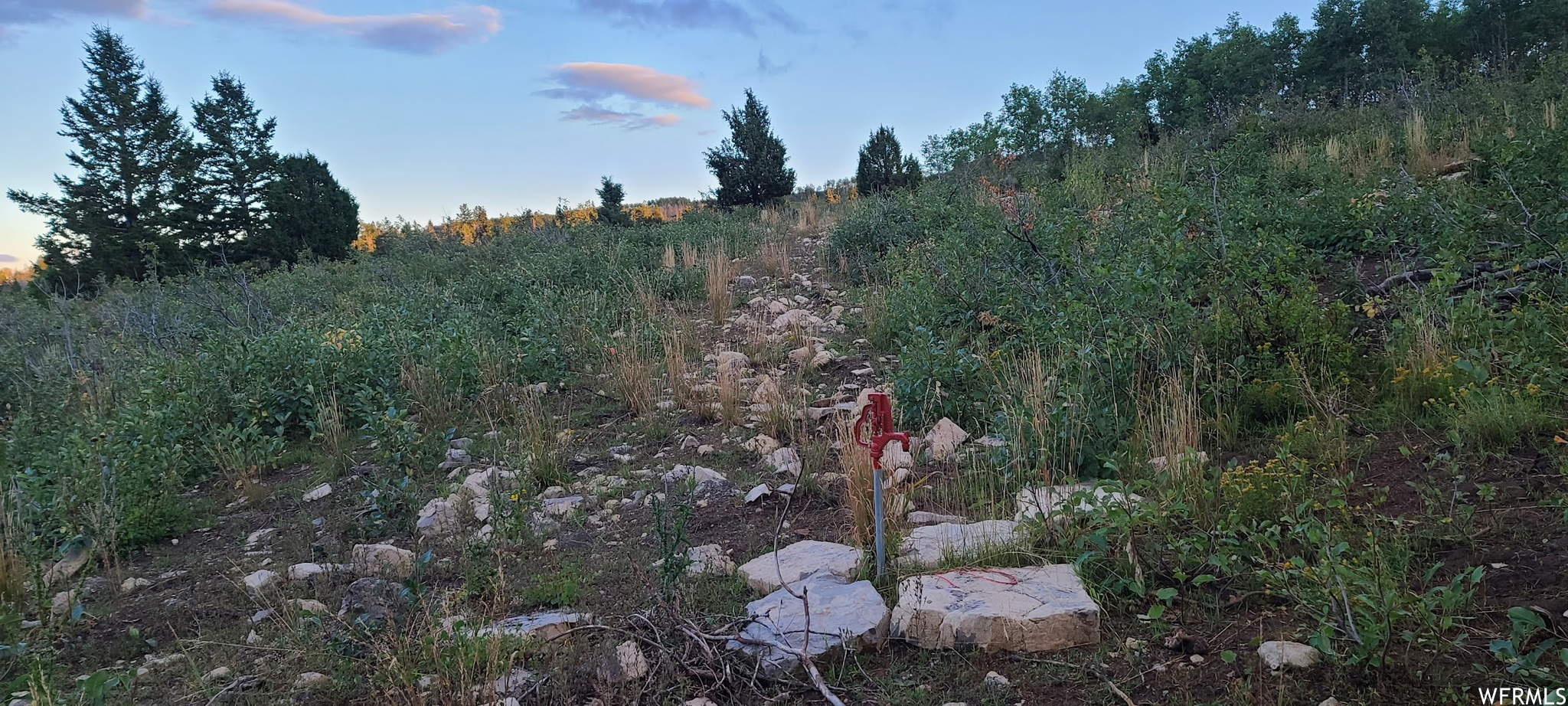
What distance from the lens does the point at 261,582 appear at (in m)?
3.16

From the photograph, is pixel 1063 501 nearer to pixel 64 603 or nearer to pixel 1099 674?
pixel 1099 674

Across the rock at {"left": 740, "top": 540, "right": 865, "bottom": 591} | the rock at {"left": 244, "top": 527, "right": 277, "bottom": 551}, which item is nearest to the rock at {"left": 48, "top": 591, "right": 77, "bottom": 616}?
the rock at {"left": 244, "top": 527, "right": 277, "bottom": 551}

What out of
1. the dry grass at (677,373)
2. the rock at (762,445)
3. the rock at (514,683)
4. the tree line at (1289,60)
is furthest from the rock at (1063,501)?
the tree line at (1289,60)

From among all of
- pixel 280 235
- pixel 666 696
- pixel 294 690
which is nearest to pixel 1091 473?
pixel 666 696

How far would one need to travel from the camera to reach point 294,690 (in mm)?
2309

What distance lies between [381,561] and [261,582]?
0.43 metres

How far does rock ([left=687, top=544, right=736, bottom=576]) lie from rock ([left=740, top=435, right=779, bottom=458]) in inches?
50.1

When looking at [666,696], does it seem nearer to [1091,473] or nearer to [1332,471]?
[1091,473]

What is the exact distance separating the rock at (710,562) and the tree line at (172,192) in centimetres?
2149

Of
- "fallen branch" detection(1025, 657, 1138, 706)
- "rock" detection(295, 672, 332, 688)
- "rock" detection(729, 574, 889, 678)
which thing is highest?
"rock" detection(295, 672, 332, 688)

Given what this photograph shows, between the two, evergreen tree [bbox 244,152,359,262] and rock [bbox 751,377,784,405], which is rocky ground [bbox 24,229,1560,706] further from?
evergreen tree [bbox 244,152,359,262]

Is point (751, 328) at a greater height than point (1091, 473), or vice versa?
point (751, 328)

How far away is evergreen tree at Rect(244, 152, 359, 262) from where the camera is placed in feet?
72.5

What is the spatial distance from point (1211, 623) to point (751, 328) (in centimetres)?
526
